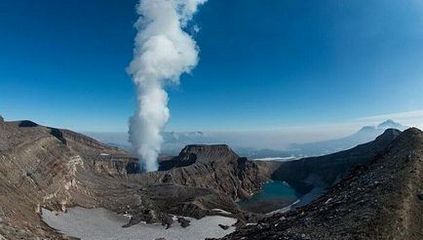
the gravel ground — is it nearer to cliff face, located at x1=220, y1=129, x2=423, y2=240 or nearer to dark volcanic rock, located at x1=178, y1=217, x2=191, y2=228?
dark volcanic rock, located at x1=178, y1=217, x2=191, y2=228

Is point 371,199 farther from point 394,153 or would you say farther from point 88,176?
point 88,176

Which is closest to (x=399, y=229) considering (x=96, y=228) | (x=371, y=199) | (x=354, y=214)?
(x=354, y=214)

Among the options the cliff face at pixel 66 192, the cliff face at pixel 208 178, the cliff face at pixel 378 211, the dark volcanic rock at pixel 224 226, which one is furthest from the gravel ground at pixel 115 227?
the cliff face at pixel 208 178

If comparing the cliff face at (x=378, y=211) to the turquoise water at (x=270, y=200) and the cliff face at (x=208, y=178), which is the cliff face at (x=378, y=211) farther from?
the cliff face at (x=208, y=178)

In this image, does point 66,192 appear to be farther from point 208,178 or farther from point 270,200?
point 270,200

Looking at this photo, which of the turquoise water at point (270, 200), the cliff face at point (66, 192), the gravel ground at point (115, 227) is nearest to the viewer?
the cliff face at point (66, 192)

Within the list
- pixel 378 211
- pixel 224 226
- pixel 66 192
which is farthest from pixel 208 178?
pixel 378 211

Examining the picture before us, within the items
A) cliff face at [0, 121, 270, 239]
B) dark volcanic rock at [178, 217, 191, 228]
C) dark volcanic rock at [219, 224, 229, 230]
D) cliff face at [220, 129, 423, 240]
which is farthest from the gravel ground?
cliff face at [220, 129, 423, 240]
